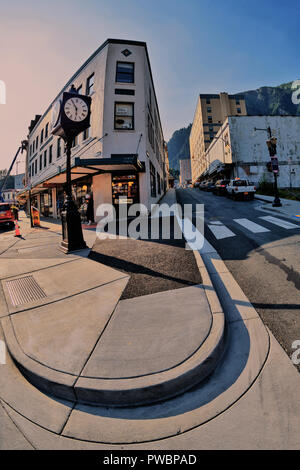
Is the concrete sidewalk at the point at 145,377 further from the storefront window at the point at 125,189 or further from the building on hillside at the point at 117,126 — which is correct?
the building on hillside at the point at 117,126

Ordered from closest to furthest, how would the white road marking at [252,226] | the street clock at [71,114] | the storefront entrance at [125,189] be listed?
the street clock at [71,114], the white road marking at [252,226], the storefront entrance at [125,189]

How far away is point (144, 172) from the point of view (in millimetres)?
14008

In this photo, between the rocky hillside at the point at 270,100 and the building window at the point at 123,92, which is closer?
the building window at the point at 123,92

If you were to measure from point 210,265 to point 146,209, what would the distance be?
945 cm

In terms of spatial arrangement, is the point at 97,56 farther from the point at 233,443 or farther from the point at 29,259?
the point at 233,443

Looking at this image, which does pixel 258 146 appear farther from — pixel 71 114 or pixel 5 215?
pixel 5 215

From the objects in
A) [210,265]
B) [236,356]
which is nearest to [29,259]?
[210,265]

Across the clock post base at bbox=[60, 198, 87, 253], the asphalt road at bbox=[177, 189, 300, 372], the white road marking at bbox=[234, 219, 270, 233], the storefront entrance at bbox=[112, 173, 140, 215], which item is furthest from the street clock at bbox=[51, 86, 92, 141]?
the white road marking at bbox=[234, 219, 270, 233]

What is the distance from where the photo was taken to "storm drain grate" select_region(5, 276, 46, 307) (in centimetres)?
383

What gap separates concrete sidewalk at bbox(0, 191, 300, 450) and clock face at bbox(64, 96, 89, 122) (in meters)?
6.78

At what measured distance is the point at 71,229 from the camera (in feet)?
23.2

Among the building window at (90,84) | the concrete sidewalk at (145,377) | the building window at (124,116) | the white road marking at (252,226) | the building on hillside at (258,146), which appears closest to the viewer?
the concrete sidewalk at (145,377)

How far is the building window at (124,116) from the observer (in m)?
14.1

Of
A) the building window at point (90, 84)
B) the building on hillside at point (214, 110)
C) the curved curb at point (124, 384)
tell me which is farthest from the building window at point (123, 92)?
the building on hillside at point (214, 110)
